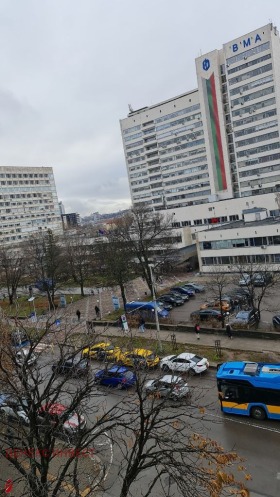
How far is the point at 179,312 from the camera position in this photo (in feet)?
116

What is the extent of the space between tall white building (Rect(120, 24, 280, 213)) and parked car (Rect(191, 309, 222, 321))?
27.3 metres

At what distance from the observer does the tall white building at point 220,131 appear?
70875 millimetres

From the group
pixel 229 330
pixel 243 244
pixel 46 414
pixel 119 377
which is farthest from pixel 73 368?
pixel 243 244

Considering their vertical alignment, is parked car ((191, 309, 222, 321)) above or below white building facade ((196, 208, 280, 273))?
below

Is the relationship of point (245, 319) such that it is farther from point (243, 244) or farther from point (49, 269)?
point (49, 269)

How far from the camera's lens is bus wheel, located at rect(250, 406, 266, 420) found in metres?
15.6

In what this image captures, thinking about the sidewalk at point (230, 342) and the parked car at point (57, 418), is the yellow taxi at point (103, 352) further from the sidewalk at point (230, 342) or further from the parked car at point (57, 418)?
the parked car at point (57, 418)

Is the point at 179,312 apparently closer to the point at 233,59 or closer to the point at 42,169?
the point at 233,59

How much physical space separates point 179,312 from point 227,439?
2072 cm

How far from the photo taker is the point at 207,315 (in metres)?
30.8

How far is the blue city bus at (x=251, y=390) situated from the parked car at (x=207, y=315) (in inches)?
529

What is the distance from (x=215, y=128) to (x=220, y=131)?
1358 mm

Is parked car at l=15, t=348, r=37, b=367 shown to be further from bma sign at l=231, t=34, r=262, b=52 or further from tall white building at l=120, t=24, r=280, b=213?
bma sign at l=231, t=34, r=262, b=52

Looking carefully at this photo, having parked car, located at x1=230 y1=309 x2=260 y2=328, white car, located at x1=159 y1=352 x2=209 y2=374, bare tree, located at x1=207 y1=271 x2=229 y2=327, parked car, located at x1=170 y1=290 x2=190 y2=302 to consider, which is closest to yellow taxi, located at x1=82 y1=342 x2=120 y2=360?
white car, located at x1=159 y1=352 x2=209 y2=374
